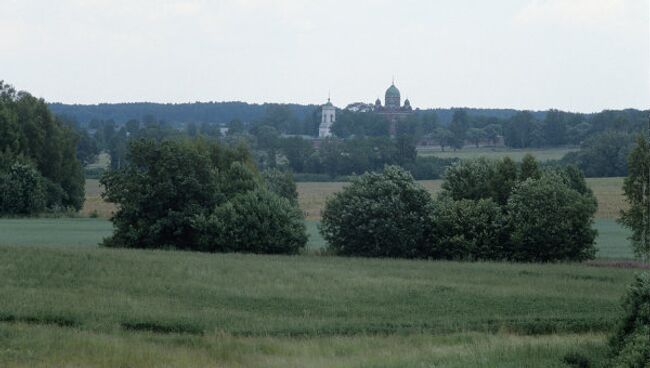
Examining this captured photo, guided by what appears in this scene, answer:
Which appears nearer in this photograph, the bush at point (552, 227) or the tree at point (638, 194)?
the tree at point (638, 194)

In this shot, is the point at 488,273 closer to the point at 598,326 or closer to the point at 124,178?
the point at 598,326

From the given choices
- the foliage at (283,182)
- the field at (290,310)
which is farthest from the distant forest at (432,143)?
the field at (290,310)

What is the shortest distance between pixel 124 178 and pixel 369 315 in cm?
2539

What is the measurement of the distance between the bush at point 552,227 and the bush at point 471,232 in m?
0.72

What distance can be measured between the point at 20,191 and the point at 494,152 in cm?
9368

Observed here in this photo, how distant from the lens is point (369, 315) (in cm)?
3019

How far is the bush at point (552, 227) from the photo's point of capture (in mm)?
50031

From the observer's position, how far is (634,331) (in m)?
19.3

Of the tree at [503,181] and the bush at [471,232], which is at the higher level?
the tree at [503,181]

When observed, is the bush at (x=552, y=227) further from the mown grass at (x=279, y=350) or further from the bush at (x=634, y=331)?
the bush at (x=634, y=331)

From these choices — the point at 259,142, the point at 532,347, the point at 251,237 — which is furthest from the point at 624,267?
the point at 259,142

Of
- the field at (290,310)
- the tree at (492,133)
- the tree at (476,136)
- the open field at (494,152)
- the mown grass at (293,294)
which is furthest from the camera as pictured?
the tree at (476,136)

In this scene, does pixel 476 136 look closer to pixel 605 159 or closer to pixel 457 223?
pixel 605 159

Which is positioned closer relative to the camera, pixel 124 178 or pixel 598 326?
pixel 598 326
